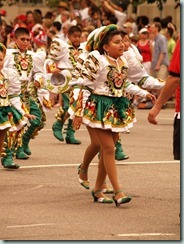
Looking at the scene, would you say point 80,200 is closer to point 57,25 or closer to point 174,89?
point 174,89

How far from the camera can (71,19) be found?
2992 cm

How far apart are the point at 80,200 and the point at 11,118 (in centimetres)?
177

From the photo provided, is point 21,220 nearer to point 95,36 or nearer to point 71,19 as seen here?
point 95,36

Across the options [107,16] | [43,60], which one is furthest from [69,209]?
[107,16]

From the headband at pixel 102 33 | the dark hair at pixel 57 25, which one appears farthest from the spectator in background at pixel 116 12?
the headband at pixel 102 33

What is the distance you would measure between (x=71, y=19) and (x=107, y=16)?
5.86ft

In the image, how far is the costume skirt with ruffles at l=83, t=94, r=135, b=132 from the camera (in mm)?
12008

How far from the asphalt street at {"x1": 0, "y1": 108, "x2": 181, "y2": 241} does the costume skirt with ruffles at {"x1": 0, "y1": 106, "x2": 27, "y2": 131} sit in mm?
653

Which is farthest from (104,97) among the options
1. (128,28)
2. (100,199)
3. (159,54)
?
(128,28)

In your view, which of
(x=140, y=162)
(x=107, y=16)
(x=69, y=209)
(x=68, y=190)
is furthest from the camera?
(x=107, y=16)

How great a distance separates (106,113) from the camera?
12070 millimetres

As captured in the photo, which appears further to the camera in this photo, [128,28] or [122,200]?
[128,28]

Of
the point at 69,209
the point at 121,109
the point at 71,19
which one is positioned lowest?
the point at 71,19

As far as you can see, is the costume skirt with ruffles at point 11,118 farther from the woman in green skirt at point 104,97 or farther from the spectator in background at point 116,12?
the spectator in background at point 116,12
